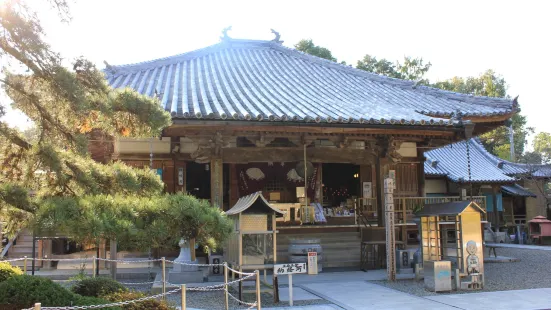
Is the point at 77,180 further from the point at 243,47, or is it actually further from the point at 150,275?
the point at 243,47

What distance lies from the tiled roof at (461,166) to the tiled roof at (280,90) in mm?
8239

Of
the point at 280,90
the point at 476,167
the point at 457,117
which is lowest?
the point at 476,167

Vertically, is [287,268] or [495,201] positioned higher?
[495,201]

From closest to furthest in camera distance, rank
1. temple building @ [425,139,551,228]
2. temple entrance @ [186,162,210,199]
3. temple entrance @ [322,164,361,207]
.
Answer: temple entrance @ [186,162,210,199] < temple entrance @ [322,164,361,207] < temple building @ [425,139,551,228]

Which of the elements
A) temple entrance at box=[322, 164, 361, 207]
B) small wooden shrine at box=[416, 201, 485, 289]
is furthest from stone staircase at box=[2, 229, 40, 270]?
small wooden shrine at box=[416, 201, 485, 289]

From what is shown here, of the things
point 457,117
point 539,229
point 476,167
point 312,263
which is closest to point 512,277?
point 457,117

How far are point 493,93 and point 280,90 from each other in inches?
1297

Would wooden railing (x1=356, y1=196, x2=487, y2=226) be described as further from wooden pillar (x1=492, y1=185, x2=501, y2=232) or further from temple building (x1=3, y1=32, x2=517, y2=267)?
wooden pillar (x1=492, y1=185, x2=501, y2=232)

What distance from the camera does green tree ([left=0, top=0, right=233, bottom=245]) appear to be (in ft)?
17.3

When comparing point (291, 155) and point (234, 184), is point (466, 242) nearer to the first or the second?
point (291, 155)

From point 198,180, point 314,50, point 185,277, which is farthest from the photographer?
point 314,50

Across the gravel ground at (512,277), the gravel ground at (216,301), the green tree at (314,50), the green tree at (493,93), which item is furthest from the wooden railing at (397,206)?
the green tree at (493,93)

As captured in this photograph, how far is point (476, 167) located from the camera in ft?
84.7

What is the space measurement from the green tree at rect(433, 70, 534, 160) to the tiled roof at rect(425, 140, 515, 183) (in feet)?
46.7
